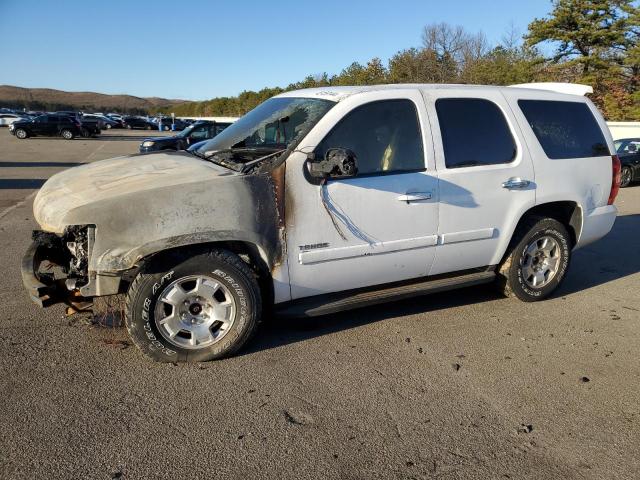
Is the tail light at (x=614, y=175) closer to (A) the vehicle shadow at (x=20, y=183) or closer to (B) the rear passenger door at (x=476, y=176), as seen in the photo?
(B) the rear passenger door at (x=476, y=176)

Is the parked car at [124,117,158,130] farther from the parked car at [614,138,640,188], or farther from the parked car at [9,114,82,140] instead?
the parked car at [614,138,640,188]

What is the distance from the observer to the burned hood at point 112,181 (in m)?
3.29

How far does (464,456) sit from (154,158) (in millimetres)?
3159

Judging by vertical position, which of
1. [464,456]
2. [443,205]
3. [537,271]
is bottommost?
[464,456]

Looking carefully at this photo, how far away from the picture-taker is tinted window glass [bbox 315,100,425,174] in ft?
12.5

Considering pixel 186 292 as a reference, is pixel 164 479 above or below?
below

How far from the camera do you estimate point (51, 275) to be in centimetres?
361

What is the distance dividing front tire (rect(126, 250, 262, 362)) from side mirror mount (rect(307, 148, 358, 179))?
32.3 inches

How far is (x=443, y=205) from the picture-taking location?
409 cm

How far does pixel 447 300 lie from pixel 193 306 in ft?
8.34

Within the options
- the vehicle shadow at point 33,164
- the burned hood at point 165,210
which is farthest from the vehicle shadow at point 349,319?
the vehicle shadow at point 33,164

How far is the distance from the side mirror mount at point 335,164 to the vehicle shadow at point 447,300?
1.18 meters

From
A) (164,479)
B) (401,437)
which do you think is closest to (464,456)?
(401,437)

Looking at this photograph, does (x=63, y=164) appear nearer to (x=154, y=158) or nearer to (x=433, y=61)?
(x=154, y=158)
